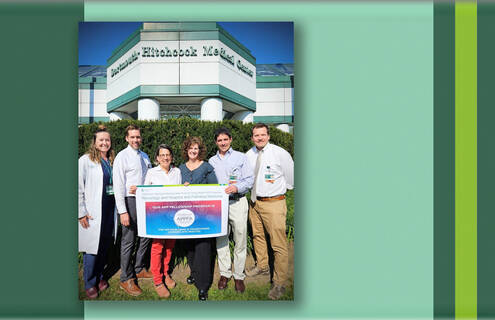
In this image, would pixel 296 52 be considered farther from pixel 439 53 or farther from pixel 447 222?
pixel 447 222

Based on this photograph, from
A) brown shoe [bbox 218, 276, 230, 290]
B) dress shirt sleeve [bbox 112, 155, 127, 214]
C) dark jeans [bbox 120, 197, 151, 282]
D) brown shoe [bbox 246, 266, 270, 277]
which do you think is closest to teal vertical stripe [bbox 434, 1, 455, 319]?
brown shoe [bbox 246, 266, 270, 277]

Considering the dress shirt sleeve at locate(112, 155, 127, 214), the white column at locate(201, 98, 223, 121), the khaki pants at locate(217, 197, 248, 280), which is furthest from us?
the white column at locate(201, 98, 223, 121)

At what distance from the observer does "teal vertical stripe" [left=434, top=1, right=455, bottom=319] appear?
188 inches

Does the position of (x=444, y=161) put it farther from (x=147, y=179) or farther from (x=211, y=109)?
(x=147, y=179)

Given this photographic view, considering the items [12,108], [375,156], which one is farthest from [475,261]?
[12,108]

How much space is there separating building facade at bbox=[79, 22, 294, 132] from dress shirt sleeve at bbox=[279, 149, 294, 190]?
0.28 metres

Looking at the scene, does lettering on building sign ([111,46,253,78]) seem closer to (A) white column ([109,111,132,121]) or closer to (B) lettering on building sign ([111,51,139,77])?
(B) lettering on building sign ([111,51,139,77])

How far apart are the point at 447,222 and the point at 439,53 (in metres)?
1.91

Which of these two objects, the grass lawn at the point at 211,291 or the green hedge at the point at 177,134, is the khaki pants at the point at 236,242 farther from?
the green hedge at the point at 177,134

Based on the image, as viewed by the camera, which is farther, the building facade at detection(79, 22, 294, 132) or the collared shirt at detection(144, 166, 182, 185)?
the building facade at detection(79, 22, 294, 132)

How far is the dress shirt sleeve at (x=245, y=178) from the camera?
4.58 metres

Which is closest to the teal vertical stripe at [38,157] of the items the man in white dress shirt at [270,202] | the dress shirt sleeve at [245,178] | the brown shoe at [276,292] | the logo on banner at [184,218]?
the logo on banner at [184,218]

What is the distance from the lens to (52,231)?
485 cm

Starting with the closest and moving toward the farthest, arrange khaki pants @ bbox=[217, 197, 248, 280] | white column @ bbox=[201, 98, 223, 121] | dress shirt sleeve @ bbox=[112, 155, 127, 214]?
dress shirt sleeve @ bbox=[112, 155, 127, 214], khaki pants @ bbox=[217, 197, 248, 280], white column @ bbox=[201, 98, 223, 121]
